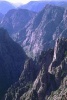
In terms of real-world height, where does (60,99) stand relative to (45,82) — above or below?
below

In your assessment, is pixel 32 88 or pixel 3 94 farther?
pixel 3 94

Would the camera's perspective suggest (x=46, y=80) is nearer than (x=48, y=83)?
No

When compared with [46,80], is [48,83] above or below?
below

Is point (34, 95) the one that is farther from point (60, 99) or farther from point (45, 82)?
point (60, 99)

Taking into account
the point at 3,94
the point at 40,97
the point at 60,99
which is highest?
the point at 3,94

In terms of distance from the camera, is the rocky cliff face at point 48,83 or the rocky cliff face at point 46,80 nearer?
the rocky cliff face at point 48,83

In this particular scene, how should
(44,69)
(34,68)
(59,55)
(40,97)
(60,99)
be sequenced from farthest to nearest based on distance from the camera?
1. (34,68)
2. (59,55)
3. (44,69)
4. (40,97)
5. (60,99)

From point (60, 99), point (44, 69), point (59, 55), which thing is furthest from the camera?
point (59, 55)

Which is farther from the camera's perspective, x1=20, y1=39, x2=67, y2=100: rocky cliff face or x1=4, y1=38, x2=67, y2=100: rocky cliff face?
x1=4, y1=38, x2=67, y2=100: rocky cliff face

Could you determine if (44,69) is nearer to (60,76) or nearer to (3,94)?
(60,76)

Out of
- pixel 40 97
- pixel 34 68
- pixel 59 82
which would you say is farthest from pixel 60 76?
pixel 34 68
